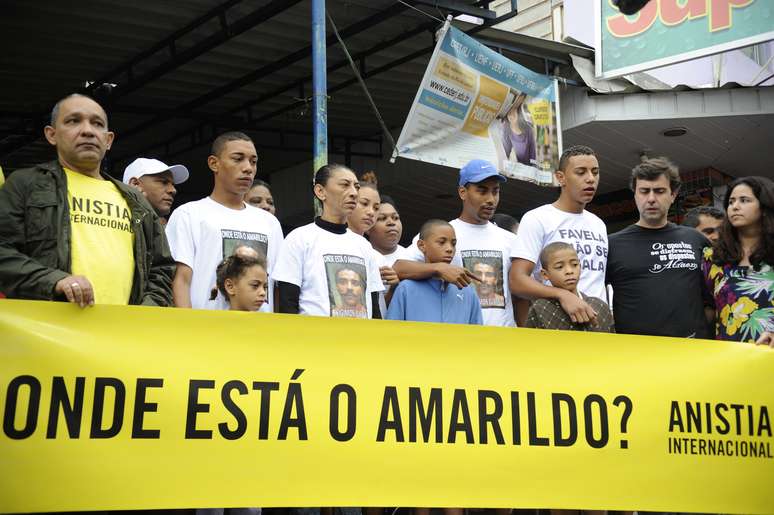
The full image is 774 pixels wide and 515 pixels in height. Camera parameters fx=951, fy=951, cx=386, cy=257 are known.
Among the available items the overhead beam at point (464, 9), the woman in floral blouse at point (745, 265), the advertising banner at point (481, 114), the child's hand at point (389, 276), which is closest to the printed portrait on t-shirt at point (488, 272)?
the child's hand at point (389, 276)

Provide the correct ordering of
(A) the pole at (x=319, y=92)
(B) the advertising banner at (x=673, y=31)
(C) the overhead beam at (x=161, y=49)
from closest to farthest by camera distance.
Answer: (A) the pole at (x=319, y=92) → (B) the advertising banner at (x=673, y=31) → (C) the overhead beam at (x=161, y=49)

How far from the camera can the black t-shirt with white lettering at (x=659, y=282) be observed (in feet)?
16.3

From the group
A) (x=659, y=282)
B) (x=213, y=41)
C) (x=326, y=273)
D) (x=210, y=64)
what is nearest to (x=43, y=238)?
(x=326, y=273)

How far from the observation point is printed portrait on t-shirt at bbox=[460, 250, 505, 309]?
5418mm

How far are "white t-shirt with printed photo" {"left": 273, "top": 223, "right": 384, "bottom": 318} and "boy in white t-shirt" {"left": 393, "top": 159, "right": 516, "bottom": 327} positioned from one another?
1.16 ft

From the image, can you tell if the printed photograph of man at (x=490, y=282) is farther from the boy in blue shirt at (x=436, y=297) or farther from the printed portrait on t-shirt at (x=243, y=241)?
the printed portrait on t-shirt at (x=243, y=241)

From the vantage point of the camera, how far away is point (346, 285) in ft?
16.3

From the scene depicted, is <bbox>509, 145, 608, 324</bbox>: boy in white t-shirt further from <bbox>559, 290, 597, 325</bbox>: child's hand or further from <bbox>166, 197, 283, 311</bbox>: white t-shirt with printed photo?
<bbox>166, 197, 283, 311</bbox>: white t-shirt with printed photo

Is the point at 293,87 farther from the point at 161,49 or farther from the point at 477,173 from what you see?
the point at 477,173

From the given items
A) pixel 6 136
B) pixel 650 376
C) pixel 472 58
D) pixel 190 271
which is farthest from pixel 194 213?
pixel 6 136

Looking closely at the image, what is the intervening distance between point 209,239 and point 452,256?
4.41 feet

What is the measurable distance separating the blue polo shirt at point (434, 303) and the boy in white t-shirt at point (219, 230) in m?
0.70

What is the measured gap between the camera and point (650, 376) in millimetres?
4336

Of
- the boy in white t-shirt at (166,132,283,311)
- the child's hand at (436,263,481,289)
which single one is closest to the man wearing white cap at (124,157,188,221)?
the boy in white t-shirt at (166,132,283,311)
